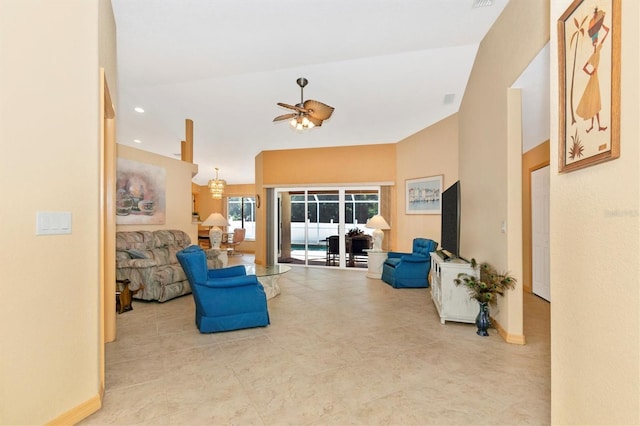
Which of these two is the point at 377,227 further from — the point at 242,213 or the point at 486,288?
the point at 242,213

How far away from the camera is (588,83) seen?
1278 millimetres

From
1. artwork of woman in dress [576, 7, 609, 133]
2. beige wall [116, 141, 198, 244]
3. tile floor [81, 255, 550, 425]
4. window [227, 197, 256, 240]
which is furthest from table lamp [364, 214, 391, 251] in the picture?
window [227, 197, 256, 240]

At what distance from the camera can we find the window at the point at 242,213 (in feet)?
38.9

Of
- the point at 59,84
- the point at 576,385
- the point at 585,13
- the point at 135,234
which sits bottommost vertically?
the point at 576,385

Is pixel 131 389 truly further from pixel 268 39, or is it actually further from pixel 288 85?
pixel 288 85

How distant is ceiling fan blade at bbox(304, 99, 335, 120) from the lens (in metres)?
3.73

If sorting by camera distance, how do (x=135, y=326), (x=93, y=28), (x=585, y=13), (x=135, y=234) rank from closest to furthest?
(x=585, y=13)
(x=93, y=28)
(x=135, y=326)
(x=135, y=234)

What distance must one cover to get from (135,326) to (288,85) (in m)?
3.56

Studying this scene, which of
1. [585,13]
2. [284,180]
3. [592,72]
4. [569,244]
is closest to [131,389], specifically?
[569,244]

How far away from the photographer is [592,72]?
4.11 feet

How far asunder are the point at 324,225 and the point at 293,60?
175 inches

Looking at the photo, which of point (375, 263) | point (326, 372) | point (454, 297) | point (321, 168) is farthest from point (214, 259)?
point (454, 297)

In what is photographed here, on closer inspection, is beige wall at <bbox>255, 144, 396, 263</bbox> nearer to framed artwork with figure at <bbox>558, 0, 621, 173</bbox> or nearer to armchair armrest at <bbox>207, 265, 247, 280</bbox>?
armchair armrest at <bbox>207, 265, 247, 280</bbox>

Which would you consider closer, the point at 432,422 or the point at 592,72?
the point at 592,72
